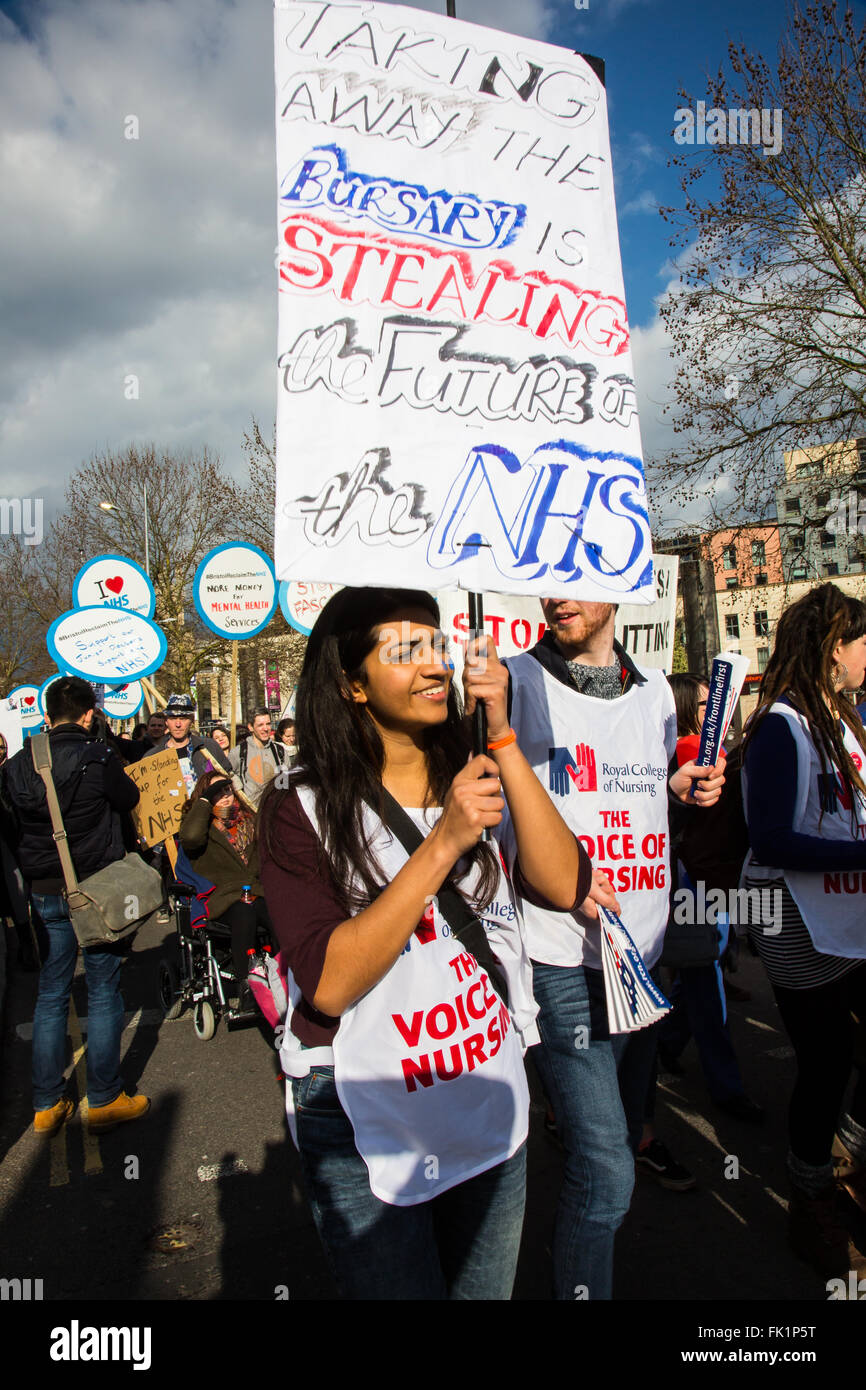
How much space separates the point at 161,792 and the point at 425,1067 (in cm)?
514

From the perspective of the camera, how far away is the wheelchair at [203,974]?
223 inches

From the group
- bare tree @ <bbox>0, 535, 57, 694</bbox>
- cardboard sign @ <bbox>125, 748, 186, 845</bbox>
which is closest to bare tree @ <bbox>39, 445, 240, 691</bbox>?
bare tree @ <bbox>0, 535, 57, 694</bbox>

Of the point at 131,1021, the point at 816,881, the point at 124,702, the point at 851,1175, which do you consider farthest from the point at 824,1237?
the point at 124,702

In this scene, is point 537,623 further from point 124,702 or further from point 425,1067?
point 124,702

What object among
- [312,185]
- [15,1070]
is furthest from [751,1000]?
[312,185]

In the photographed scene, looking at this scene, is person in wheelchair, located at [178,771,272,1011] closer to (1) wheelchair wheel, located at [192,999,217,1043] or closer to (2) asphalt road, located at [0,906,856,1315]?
(1) wheelchair wheel, located at [192,999,217,1043]

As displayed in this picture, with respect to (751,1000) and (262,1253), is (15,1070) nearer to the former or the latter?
(262,1253)

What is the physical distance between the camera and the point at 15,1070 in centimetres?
542

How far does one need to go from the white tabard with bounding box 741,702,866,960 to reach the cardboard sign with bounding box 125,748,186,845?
14.7 ft

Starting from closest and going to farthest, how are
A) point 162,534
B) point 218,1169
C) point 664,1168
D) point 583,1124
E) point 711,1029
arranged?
1. point 583,1124
2. point 664,1168
3. point 218,1169
4. point 711,1029
5. point 162,534

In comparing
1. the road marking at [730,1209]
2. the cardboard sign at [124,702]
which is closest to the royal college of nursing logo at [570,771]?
the road marking at [730,1209]

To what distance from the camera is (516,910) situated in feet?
6.24

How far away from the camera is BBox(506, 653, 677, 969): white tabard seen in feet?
8.16

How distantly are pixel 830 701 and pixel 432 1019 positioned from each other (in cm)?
188
